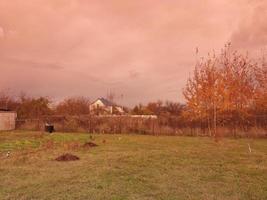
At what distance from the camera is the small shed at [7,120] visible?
1387 inches

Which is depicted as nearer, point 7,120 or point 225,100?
point 225,100

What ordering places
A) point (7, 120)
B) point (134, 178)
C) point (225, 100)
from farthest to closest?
point (7, 120), point (225, 100), point (134, 178)

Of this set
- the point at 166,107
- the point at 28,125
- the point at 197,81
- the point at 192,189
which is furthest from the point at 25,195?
the point at 166,107

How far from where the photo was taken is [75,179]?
8195mm

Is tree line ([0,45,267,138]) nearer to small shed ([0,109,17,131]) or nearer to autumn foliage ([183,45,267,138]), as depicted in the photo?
autumn foliage ([183,45,267,138])

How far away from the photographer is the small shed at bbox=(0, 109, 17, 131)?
116 feet

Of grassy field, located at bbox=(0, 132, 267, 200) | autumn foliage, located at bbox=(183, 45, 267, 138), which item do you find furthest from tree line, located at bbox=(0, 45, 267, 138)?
grassy field, located at bbox=(0, 132, 267, 200)

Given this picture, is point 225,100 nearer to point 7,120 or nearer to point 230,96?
point 230,96

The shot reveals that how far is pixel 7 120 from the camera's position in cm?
3566

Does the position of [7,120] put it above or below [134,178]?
above

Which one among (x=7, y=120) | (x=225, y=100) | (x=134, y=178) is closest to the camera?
(x=134, y=178)

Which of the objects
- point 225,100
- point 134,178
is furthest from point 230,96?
point 134,178

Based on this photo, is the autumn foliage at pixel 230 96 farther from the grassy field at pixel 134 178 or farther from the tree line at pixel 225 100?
the grassy field at pixel 134 178

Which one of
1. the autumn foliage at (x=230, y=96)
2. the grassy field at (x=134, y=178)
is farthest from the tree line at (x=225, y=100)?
the grassy field at (x=134, y=178)
